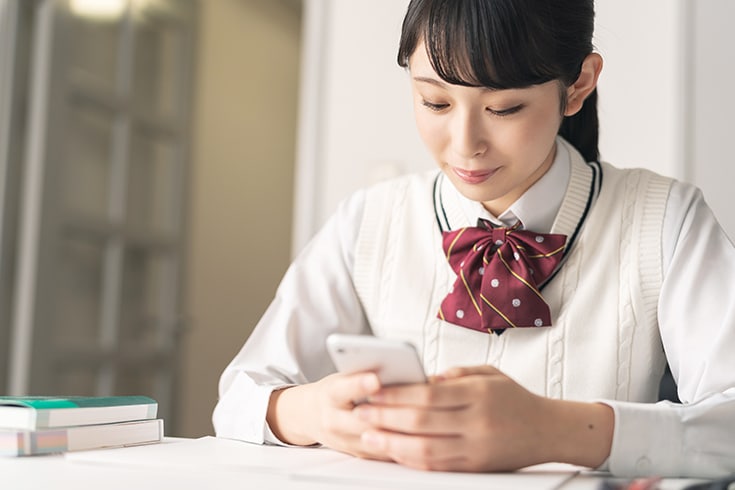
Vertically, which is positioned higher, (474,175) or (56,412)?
(474,175)

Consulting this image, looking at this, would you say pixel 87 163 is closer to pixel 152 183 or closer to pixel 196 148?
pixel 152 183

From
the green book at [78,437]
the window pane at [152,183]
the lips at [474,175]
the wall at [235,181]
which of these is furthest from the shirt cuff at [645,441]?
the wall at [235,181]

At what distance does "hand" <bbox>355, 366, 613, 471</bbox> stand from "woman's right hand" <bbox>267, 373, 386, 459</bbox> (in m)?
0.02

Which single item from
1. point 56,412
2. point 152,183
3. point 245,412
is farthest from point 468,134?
point 152,183

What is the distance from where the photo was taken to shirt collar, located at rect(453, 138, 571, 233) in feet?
4.19

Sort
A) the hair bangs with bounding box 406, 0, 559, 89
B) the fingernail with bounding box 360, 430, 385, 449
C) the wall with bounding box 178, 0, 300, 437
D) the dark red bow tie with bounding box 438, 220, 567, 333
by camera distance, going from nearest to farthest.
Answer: the fingernail with bounding box 360, 430, 385, 449 → the hair bangs with bounding box 406, 0, 559, 89 → the dark red bow tie with bounding box 438, 220, 567, 333 → the wall with bounding box 178, 0, 300, 437

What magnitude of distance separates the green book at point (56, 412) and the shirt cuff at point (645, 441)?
0.59 m

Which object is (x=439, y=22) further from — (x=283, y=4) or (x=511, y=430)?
(x=283, y=4)

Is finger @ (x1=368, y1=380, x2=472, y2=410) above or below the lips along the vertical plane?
below

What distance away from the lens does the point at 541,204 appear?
1.28 m

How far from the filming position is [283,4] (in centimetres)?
446

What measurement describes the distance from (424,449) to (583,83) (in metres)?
0.64

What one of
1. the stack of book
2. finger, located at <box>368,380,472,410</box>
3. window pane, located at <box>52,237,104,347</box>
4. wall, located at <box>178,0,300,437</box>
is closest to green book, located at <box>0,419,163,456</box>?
the stack of book

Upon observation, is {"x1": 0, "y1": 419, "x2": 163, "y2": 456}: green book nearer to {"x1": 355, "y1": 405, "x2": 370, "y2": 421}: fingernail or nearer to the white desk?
the white desk
